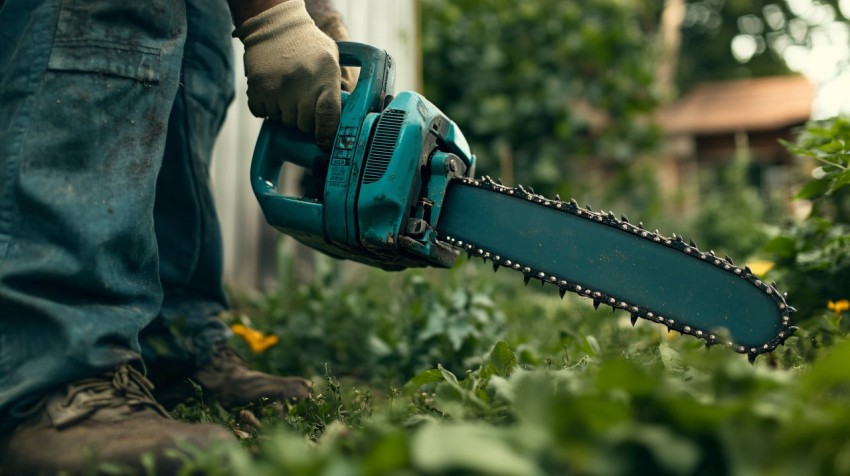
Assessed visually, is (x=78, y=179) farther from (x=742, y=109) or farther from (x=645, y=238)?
(x=742, y=109)

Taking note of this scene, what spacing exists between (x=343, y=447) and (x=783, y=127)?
33.6 feet

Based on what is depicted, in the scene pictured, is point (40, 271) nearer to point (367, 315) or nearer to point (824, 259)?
point (367, 315)

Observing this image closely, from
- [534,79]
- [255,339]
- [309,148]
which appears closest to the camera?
[309,148]

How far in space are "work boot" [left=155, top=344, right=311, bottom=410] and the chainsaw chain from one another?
536 millimetres

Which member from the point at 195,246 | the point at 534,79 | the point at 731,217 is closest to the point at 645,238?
the point at 195,246

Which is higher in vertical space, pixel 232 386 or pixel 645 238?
pixel 645 238

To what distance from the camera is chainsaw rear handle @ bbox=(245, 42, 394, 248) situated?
5.54ft

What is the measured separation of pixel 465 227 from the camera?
170 centimetres

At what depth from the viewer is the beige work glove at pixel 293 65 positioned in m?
1.60

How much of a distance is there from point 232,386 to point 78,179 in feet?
2.33

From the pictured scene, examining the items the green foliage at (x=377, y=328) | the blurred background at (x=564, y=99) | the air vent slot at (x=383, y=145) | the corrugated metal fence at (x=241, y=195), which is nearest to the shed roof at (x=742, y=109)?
the blurred background at (x=564, y=99)

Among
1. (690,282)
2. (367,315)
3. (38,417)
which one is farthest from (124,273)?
(367,315)

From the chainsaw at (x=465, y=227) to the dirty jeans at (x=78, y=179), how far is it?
38 cm

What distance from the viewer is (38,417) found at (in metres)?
1.29
